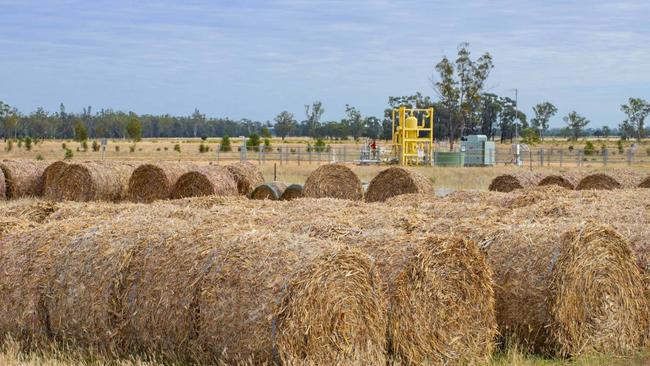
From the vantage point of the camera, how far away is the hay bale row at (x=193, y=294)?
726 centimetres

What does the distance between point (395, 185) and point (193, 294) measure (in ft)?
45.6

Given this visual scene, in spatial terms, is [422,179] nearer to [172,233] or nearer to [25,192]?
[25,192]

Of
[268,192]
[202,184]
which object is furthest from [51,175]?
[268,192]

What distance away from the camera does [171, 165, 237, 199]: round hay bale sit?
76.1 ft

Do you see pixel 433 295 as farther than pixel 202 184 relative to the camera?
No

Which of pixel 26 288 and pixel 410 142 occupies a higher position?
pixel 410 142

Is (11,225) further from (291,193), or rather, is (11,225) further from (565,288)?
(291,193)

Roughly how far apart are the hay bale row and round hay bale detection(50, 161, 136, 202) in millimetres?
15164

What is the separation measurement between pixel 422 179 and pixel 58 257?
13.6 m

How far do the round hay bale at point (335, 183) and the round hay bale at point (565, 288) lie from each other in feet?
41.1

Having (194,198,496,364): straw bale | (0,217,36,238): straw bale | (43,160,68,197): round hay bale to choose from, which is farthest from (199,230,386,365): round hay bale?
(43,160,68,197): round hay bale

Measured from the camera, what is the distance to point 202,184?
23250 millimetres

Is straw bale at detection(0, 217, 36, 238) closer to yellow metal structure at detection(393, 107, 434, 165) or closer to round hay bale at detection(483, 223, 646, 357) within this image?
round hay bale at detection(483, 223, 646, 357)

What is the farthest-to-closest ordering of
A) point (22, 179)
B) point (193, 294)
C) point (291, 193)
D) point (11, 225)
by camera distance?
1. point (22, 179)
2. point (291, 193)
3. point (11, 225)
4. point (193, 294)
